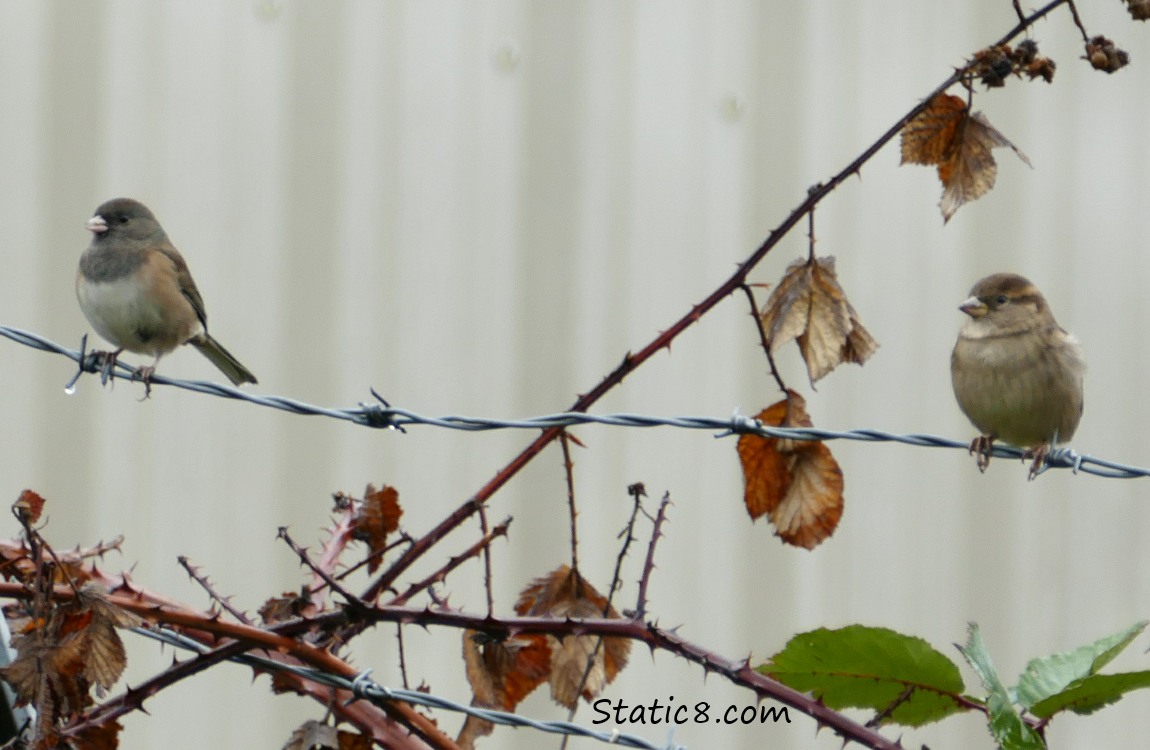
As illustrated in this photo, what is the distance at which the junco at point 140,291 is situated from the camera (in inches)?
139

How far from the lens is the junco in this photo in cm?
352

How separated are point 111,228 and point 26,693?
204 cm

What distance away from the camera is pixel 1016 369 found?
10.2ft

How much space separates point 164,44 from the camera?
3.60 meters

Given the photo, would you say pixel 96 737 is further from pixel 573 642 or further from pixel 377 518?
pixel 573 642

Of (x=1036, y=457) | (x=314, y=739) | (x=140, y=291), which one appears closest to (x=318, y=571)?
(x=314, y=739)

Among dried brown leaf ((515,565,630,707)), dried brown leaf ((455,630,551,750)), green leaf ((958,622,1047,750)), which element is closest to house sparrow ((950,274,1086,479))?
dried brown leaf ((515,565,630,707))

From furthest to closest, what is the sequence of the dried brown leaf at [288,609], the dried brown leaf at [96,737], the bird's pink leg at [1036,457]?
the bird's pink leg at [1036,457] → the dried brown leaf at [288,609] → the dried brown leaf at [96,737]

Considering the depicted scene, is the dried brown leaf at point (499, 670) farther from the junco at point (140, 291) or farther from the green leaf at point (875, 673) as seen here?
the junco at point (140, 291)

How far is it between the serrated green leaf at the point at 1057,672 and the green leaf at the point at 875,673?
81 mm

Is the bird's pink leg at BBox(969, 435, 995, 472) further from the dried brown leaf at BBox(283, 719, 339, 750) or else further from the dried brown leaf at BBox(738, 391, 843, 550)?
the dried brown leaf at BBox(283, 719, 339, 750)

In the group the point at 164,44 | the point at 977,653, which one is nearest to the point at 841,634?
the point at 977,653

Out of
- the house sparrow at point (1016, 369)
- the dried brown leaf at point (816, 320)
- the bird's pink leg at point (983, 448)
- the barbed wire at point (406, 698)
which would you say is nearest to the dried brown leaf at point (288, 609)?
the barbed wire at point (406, 698)

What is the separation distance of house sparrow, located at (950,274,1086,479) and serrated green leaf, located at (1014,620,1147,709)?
5.10 feet
